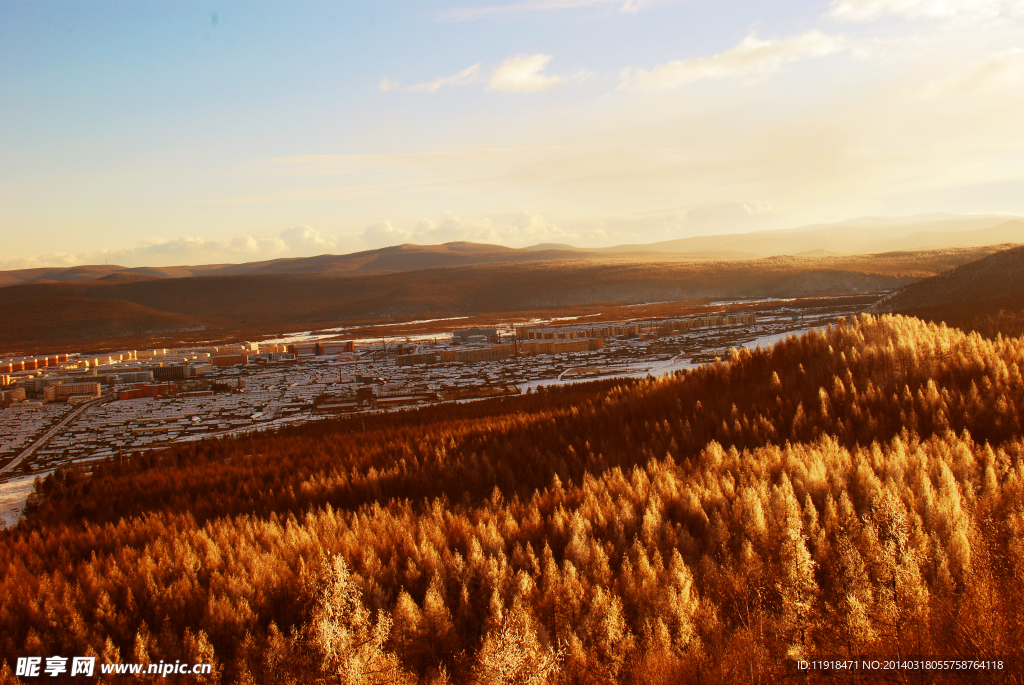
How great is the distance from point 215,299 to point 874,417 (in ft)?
537

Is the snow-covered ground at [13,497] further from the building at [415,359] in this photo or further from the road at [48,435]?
the building at [415,359]

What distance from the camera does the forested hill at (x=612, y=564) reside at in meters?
6.23

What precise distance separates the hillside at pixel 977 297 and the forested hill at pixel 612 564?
1616 cm

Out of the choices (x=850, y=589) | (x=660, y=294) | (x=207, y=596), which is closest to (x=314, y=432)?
(x=207, y=596)

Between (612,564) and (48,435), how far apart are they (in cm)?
2801

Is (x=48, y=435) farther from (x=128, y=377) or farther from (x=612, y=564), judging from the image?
(x=612, y=564)

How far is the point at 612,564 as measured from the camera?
7.77 metres

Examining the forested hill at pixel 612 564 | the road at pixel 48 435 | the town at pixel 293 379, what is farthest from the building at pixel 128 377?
the forested hill at pixel 612 564

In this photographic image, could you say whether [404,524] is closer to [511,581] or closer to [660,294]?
[511,581]

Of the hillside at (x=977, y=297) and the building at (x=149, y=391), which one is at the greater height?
the hillside at (x=977, y=297)

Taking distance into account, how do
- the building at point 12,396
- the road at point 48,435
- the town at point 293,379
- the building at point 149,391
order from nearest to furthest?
the road at point 48,435
the town at point 293,379
the building at point 149,391
the building at point 12,396

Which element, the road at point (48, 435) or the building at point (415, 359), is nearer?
the road at point (48, 435)

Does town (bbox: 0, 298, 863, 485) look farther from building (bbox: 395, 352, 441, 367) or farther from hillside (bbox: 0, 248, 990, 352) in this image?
hillside (bbox: 0, 248, 990, 352)

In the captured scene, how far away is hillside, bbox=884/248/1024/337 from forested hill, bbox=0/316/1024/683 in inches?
636
